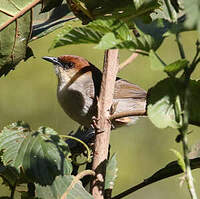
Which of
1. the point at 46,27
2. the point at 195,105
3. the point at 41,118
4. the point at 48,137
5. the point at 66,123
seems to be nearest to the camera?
the point at 195,105

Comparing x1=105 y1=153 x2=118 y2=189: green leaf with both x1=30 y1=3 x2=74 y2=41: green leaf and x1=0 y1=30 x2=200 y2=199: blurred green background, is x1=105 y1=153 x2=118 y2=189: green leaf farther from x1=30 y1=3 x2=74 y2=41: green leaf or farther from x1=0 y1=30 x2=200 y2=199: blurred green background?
x1=0 y1=30 x2=200 y2=199: blurred green background

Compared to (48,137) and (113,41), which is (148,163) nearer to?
(48,137)

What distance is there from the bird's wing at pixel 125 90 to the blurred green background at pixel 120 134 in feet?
0.23

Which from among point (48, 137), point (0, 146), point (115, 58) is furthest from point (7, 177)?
point (115, 58)

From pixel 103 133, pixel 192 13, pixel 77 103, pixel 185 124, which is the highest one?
pixel 192 13

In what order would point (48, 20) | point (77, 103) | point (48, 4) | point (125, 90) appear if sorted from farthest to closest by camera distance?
point (125, 90) → point (77, 103) → point (48, 20) → point (48, 4)

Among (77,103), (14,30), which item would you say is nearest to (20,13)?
(14,30)

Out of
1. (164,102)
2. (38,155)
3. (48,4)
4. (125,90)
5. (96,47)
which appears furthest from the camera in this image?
(125,90)

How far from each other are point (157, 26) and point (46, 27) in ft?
2.84

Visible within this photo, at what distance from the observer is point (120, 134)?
4.21 m

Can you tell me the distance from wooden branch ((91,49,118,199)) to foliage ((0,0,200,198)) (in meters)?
0.07

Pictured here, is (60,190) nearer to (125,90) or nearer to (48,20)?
(48,20)

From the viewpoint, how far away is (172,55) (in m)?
4.02

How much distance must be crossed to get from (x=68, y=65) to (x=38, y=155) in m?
2.47
